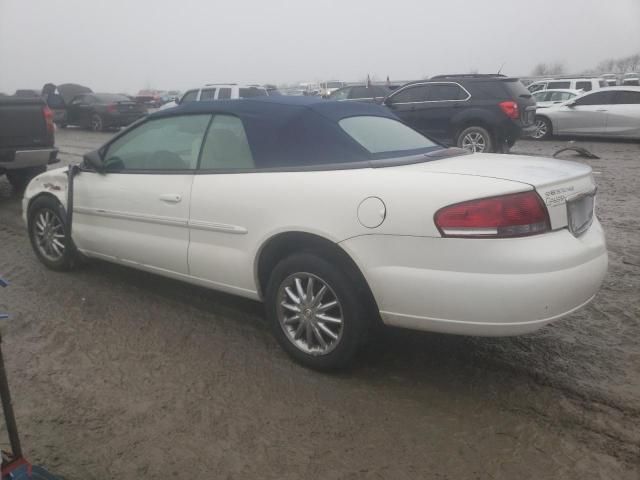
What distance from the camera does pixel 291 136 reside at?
11.4 ft

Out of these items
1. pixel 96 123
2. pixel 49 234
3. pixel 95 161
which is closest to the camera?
pixel 95 161

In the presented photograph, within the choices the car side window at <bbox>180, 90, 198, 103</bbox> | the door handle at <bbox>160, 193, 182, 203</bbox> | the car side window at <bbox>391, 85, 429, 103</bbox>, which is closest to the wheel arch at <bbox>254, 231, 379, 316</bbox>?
the door handle at <bbox>160, 193, 182, 203</bbox>

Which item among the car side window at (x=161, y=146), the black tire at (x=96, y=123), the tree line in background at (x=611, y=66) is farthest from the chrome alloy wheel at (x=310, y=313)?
the tree line in background at (x=611, y=66)

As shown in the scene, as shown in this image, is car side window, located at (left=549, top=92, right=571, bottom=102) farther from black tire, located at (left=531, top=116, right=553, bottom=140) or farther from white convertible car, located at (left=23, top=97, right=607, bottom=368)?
white convertible car, located at (left=23, top=97, right=607, bottom=368)

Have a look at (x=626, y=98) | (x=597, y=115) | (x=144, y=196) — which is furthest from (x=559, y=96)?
(x=144, y=196)

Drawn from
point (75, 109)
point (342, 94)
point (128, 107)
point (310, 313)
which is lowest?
point (310, 313)

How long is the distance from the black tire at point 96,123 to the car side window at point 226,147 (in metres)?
19.5

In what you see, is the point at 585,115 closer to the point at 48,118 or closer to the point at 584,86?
the point at 584,86

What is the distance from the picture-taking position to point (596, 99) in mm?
14844

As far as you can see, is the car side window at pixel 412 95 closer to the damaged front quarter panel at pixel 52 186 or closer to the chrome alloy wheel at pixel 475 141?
the chrome alloy wheel at pixel 475 141

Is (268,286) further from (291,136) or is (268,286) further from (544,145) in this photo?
(544,145)

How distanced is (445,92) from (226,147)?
923cm

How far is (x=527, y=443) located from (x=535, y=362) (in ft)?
2.83

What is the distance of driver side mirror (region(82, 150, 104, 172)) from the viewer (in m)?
4.49
